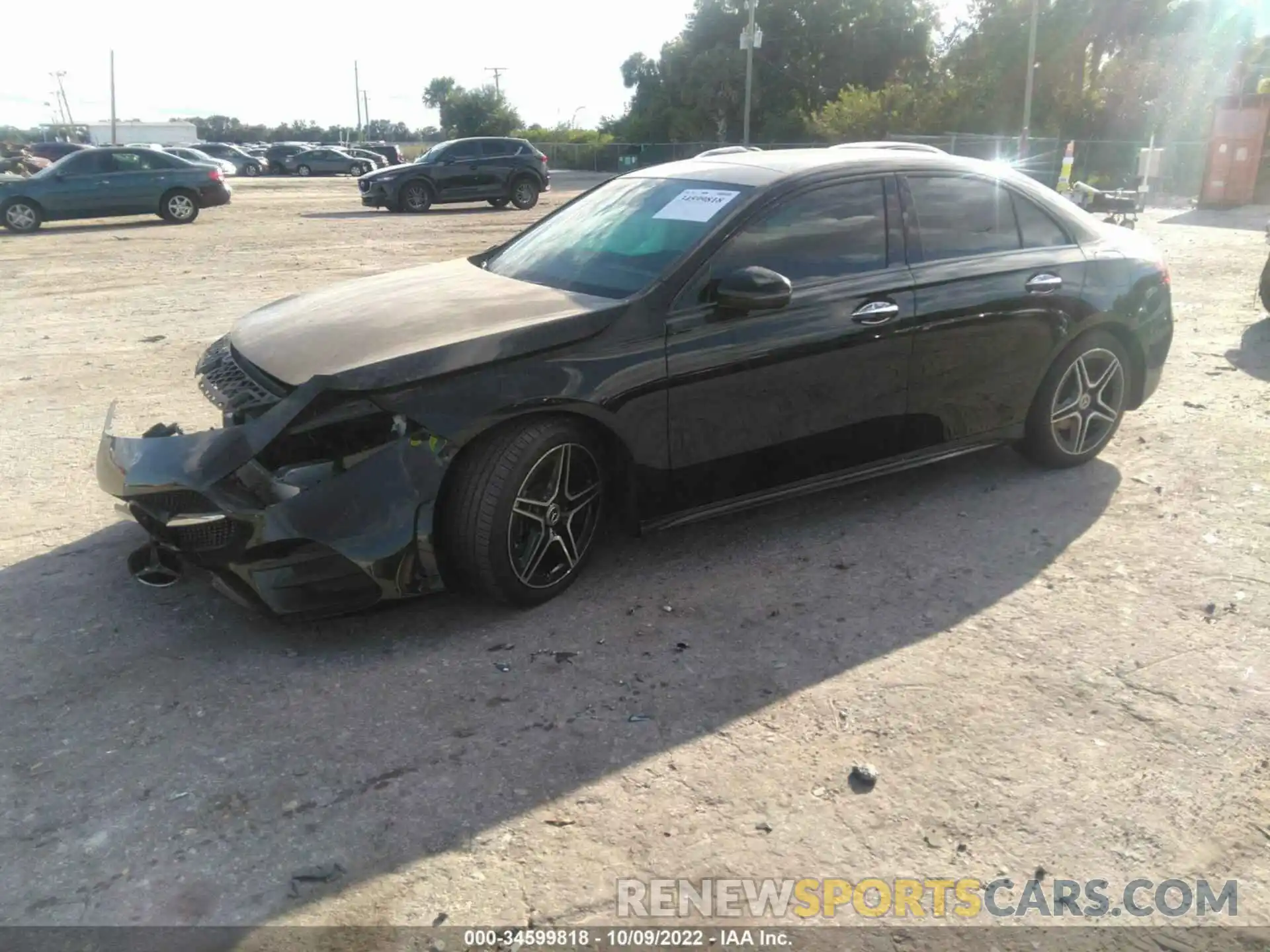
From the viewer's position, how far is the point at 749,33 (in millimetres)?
36844

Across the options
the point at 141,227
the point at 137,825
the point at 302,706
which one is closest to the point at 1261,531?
the point at 302,706

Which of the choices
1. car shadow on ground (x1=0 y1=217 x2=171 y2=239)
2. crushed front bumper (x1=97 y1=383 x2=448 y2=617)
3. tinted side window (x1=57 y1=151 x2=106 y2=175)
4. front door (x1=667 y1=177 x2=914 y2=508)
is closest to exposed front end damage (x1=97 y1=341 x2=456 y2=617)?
crushed front bumper (x1=97 y1=383 x2=448 y2=617)

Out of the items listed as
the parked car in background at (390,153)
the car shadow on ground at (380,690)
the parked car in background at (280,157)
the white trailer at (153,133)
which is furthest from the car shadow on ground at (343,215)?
the white trailer at (153,133)

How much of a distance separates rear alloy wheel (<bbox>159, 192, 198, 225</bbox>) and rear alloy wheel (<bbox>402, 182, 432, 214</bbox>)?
441 centimetres

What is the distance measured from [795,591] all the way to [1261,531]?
2.32 meters

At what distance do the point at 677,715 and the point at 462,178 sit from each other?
21.1 m

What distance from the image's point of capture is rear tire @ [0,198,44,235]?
17.6m

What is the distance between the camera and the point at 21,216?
1778 centimetres

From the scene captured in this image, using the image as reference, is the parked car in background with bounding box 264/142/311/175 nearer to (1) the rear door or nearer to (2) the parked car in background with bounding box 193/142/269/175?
(2) the parked car in background with bounding box 193/142/269/175

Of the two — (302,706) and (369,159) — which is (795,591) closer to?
(302,706)

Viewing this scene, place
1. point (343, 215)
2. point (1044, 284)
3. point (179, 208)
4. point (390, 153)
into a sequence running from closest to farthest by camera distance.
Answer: point (1044, 284)
point (179, 208)
point (343, 215)
point (390, 153)

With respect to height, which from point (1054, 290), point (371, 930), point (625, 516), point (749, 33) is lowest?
point (371, 930)

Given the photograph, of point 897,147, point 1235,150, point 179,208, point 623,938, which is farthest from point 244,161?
point 623,938

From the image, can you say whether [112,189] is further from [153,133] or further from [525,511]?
[153,133]
